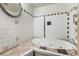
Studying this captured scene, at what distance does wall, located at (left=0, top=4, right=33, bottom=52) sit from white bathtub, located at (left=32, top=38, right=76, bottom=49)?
0.11 m

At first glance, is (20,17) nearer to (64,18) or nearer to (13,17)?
(13,17)

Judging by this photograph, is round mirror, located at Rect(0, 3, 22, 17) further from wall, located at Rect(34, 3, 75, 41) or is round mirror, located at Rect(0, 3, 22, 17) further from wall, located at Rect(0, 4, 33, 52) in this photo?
wall, located at Rect(34, 3, 75, 41)

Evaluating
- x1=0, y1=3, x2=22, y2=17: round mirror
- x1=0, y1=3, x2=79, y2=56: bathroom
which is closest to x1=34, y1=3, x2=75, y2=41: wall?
x1=0, y1=3, x2=79, y2=56: bathroom

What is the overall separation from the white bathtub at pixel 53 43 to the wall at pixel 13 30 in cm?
11

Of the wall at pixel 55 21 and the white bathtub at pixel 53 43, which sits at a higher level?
A: the wall at pixel 55 21

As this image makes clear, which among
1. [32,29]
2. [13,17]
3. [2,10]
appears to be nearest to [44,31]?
[32,29]

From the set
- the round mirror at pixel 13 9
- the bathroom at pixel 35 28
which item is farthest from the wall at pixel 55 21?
the round mirror at pixel 13 9

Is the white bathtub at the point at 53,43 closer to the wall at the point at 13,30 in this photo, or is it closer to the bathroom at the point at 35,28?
the bathroom at the point at 35,28

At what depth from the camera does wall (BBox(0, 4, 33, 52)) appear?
0.77 m

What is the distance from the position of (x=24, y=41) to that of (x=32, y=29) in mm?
Answer: 160

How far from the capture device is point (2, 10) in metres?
0.79

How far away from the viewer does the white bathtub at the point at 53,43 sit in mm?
752

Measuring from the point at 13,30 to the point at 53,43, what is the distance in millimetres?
461

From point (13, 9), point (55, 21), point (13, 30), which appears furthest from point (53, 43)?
point (13, 9)
